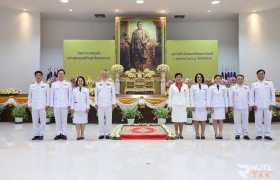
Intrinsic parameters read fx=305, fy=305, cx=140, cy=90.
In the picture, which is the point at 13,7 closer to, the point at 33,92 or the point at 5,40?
the point at 5,40

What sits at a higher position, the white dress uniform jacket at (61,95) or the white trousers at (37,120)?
the white dress uniform jacket at (61,95)

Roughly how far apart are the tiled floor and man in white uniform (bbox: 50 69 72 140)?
0.33 m

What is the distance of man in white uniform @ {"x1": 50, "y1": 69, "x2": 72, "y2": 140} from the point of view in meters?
6.67

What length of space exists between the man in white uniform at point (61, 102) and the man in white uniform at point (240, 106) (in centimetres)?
361

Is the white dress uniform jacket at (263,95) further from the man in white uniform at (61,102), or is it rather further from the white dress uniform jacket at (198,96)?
the man in white uniform at (61,102)

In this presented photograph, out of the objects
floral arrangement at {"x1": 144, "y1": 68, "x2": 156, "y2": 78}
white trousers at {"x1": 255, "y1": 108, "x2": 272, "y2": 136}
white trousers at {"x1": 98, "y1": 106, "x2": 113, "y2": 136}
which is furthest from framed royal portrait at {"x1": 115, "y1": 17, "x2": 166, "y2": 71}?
white trousers at {"x1": 255, "y1": 108, "x2": 272, "y2": 136}

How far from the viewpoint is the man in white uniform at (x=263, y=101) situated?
21.8 ft

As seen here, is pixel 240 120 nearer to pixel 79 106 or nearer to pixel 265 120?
pixel 265 120

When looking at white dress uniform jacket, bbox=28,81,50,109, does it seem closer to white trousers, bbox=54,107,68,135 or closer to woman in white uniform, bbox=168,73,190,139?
white trousers, bbox=54,107,68,135

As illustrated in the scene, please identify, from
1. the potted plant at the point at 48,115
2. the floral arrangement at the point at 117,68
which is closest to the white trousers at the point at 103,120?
the potted plant at the point at 48,115

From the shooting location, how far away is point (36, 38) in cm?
1345

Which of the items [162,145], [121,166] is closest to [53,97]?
[162,145]

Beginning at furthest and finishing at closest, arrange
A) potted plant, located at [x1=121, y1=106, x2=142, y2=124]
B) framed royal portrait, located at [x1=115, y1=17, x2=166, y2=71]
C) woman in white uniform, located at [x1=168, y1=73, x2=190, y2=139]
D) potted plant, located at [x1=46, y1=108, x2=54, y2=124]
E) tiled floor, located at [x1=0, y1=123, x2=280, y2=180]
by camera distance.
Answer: framed royal portrait, located at [x1=115, y1=17, x2=166, y2=71] < potted plant, located at [x1=46, y1=108, x2=54, y2=124] < potted plant, located at [x1=121, y1=106, x2=142, y2=124] < woman in white uniform, located at [x1=168, y1=73, x2=190, y2=139] < tiled floor, located at [x1=0, y1=123, x2=280, y2=180]

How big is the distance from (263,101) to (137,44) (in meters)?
8.21
